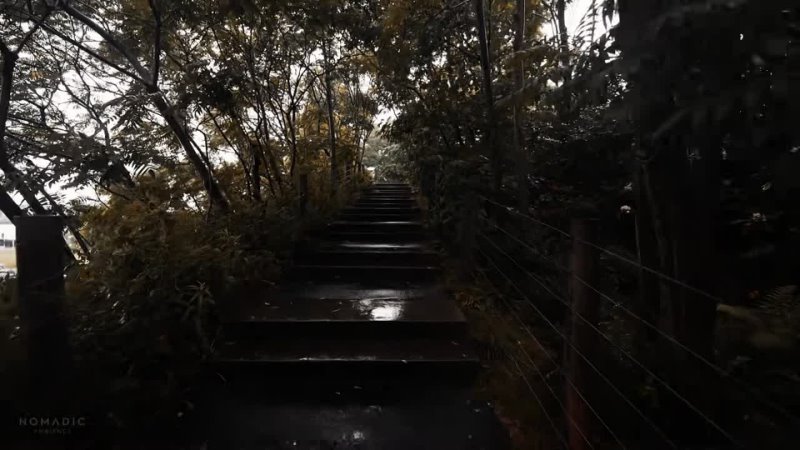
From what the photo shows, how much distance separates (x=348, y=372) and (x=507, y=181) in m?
2.72

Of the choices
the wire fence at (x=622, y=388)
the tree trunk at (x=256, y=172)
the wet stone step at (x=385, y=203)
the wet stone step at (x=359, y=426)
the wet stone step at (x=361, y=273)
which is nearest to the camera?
the wire fence at (x=622, y=388)

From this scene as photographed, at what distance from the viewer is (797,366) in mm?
1802

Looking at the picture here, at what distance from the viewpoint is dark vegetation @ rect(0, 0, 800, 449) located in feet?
4.28

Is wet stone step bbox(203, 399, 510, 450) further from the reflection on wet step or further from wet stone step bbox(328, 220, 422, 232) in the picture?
wet stone step bbox(328, 220, 422, 232)

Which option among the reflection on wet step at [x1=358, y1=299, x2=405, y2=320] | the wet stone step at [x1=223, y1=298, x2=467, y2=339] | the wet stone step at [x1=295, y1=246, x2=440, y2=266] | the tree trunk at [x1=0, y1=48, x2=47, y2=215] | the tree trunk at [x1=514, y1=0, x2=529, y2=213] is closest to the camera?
the tree trunk at [x1=0, y1=48, x2=47, y2=215]

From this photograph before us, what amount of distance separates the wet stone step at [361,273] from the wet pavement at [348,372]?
1.00 feet

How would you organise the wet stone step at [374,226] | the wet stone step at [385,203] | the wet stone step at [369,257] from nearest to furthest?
the wet stone step at [369,257] < the wet stone step at [374,226] < the wet stone step at [385,203]

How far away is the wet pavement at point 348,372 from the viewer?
256cm

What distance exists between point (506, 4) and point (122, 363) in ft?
16.8

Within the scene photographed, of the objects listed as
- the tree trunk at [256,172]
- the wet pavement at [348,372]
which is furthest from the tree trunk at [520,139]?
the tree trunk at [256,172]

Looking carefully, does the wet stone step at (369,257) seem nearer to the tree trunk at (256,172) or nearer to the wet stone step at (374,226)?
the tree trunk at (256,172)

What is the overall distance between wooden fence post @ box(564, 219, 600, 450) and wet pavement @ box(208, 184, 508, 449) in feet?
2.05

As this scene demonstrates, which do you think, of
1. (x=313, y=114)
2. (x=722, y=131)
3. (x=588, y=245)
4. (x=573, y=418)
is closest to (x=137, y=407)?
(x=573, y=418)

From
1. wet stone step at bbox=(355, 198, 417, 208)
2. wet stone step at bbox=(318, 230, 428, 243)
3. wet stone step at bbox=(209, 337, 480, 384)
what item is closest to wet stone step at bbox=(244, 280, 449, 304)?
wet stone step at bbox=(209, 337, 480, 384)
